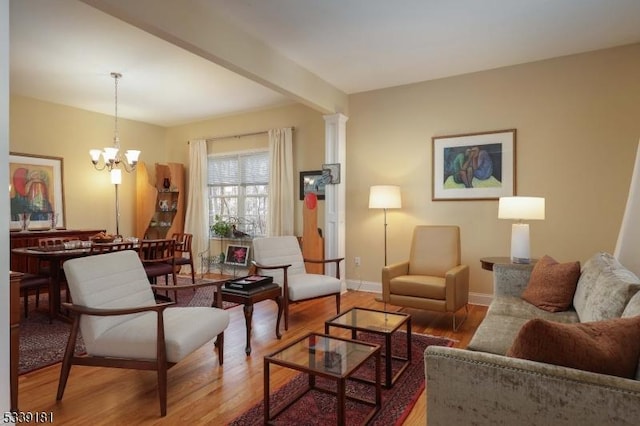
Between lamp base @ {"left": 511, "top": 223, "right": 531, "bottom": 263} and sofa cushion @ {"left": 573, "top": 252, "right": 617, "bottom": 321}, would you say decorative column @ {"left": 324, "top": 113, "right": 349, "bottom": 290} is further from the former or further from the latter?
sofa cushion @ {"left": 573, "top": 252, "right": 617, "bottom": 321}

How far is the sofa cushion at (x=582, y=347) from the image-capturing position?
1.13 m

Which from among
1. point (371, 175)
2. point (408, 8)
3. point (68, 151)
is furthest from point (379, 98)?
point (68, 151)

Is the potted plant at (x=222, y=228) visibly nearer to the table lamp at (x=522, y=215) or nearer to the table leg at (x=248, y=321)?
the table leg at (x=248, y=321)

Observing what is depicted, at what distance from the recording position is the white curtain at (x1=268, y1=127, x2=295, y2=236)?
5504mm

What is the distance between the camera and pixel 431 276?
3.85 meters

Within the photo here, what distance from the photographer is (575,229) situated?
12.5 ft

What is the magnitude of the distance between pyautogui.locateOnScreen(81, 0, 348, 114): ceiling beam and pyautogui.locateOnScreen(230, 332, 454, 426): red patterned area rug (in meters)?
2.57

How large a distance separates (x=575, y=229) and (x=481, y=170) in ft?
3.68

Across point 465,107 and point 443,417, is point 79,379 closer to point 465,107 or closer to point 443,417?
point 443,417

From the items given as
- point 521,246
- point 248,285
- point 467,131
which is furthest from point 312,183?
point 521,246

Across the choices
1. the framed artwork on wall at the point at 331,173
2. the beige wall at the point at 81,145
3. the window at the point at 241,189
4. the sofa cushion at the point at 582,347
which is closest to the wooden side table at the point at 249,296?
the framed artwork on wall at the point at 331,173

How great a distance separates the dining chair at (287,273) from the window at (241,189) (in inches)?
78.8

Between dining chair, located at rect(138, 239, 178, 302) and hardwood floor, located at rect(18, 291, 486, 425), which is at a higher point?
dining chair, located at rect(138, 239, 178, 302)

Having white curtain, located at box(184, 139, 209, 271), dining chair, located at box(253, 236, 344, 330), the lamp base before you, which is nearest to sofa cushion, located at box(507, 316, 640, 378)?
the lamp base
